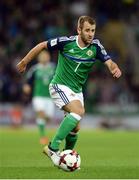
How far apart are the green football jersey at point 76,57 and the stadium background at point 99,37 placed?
47.5 feet

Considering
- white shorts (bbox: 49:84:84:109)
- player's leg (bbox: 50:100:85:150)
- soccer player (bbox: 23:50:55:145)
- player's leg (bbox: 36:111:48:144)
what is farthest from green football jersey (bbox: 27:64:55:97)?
player's leg (bbox: 50:100:85:150)

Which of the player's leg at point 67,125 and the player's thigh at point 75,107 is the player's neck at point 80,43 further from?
the player's leg at point 67,125

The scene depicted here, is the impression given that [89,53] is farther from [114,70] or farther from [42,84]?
[42,84]

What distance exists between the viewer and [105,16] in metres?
28.5

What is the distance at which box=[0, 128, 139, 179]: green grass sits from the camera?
33.4ft

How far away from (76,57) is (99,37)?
1633 cm

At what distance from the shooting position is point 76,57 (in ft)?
37.0

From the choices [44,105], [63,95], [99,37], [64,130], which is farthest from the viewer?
[99,37]

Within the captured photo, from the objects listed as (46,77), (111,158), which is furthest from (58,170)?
(46,77)

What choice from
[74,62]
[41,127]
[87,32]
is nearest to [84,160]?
[74,62]

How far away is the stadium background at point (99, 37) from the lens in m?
26.0

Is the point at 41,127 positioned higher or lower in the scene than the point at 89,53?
lower

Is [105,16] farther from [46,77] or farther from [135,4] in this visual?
[46,77]

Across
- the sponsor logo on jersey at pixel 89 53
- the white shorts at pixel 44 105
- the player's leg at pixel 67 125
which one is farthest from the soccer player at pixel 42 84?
the player's leg at pixel 67 125
